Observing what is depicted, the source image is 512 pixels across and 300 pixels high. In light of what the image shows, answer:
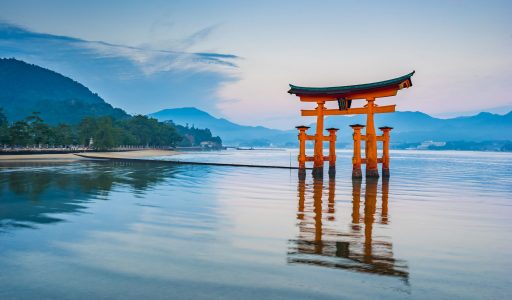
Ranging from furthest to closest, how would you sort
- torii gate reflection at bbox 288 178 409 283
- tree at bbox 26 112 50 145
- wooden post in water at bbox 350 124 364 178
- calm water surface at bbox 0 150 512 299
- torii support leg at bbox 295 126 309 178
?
tree at bbox 26 112 50 145 < torii support leg at bbox 295 126 309 178 < wooden post in water at bbox 350 124 364 178 < torii gate reflection at bbox 288 178 409 283 < calm water surface at bbox 0 150 512 299

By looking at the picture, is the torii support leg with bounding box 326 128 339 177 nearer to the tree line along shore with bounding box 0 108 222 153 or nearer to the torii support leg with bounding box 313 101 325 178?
the torii support leg with bounding box 313 101 325 178

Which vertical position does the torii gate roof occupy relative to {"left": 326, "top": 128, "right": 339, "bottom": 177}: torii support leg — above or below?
above

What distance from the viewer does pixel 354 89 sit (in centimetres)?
2517

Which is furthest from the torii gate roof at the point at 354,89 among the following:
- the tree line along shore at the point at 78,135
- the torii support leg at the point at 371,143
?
the tree line along shore at the point at 78,135

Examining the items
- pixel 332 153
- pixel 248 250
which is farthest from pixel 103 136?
pixel 248 250

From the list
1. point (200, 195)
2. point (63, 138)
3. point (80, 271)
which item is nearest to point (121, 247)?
point (80, 271)

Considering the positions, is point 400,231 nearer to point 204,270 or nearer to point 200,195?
point 204,270

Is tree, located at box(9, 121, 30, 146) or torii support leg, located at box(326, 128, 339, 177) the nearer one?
torii support leg, located at box(326, 128, 339, 177)

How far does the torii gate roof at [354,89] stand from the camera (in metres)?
23.4

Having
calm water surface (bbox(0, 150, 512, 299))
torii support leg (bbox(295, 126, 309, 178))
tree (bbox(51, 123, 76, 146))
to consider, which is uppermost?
tree (bbox(51, 123, 76, 146))

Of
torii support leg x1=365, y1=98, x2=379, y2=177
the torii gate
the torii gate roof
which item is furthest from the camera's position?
torii support leg x1=365, y1=98, x2=379, y2=177

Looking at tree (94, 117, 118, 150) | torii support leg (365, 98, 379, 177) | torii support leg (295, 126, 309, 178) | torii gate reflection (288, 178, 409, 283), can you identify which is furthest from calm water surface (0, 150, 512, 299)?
tree (94, 117, 118, 150)

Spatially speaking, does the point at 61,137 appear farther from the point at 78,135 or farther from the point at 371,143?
the point at 371,143

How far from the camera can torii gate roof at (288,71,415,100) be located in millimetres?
23406
